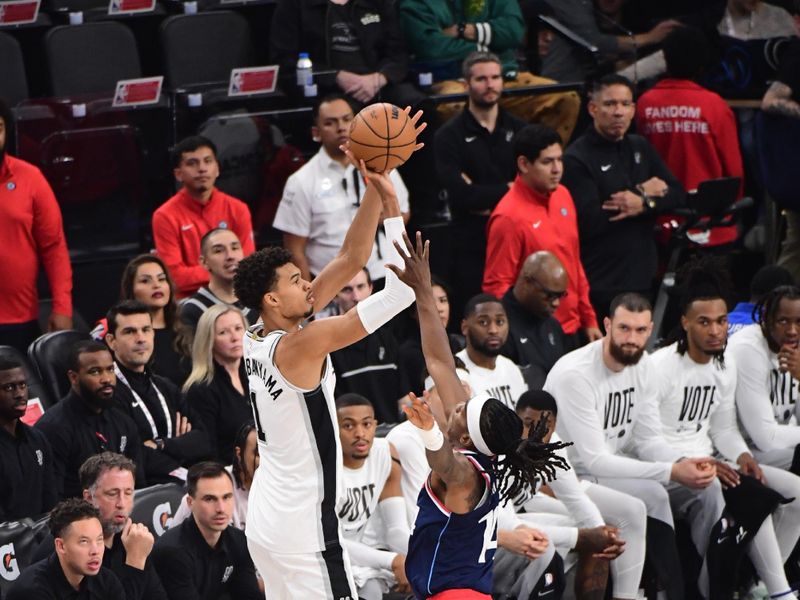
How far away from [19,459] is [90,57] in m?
4.02

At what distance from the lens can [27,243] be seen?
29.9ft

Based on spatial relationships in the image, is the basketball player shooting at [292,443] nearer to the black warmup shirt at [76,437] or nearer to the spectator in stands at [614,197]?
the black warmup shirt at [76,437]

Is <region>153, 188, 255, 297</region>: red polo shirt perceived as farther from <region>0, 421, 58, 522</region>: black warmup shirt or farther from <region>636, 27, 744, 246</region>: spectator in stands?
<region>636, 27, 744, 246</region>: spectator in stands

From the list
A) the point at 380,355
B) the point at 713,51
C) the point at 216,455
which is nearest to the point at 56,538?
the point at 216,455

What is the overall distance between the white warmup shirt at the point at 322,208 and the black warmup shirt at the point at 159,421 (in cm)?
183

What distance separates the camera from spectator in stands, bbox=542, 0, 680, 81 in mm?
11305

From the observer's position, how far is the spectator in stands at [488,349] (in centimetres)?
864

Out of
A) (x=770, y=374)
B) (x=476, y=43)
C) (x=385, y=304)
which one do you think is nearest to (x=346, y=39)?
(x=476, y=43)

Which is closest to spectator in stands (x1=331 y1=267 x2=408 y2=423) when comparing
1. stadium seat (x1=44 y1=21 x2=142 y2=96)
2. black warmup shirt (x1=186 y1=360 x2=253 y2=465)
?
black warmup shirt (x1=186 y1=360 x2=253 y2=465)

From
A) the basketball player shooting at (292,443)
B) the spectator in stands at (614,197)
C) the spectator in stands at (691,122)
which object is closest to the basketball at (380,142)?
the basketball player shooting at (292,443)

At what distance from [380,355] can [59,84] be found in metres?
3.24

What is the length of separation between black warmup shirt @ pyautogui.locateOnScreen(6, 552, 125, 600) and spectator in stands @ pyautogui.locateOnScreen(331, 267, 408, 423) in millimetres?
2403

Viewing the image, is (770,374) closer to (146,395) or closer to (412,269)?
(146,395)

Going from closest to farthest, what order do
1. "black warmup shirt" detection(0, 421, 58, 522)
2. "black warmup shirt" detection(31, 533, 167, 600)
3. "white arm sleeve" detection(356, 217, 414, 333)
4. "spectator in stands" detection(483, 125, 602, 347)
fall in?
"white arm sleeve" detection(356, 217, 414, 333), "black warmup shirt" detection(31, 533, 167, 600), "black warmup shirt" detection(0, 421, 58, 522), "spectator in stands" detection(483, 125, 602, 347)
